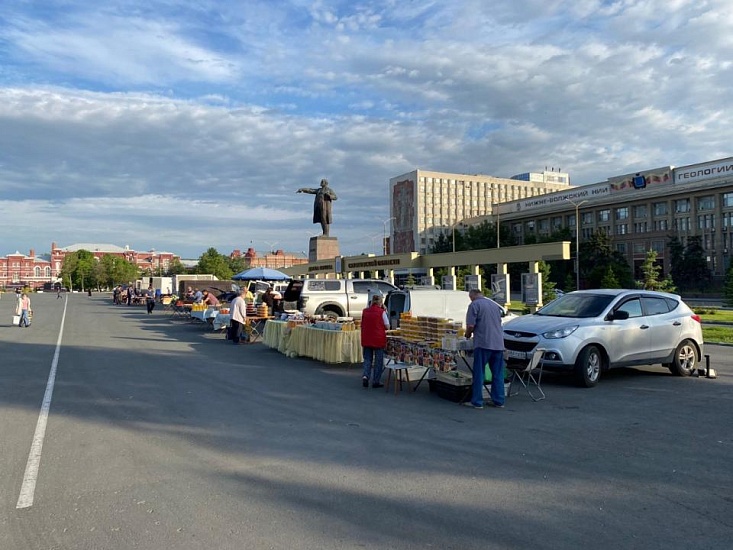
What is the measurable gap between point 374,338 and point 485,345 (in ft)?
7.87

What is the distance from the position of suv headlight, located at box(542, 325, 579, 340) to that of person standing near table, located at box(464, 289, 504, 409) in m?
1.99

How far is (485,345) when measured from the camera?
8984mm

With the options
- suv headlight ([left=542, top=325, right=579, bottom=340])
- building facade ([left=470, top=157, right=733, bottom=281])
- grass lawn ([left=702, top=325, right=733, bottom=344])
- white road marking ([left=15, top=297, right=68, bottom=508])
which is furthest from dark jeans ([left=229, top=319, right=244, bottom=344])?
building facade ([left=470, top=157, right=733, bottom=281])

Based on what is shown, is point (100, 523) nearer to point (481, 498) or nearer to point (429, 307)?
point (481, 498)

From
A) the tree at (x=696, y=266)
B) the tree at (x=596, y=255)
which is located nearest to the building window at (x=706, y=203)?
the tree at (x=696, y=266)

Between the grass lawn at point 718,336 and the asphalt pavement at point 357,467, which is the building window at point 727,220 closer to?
the grass lawn at point 718,336

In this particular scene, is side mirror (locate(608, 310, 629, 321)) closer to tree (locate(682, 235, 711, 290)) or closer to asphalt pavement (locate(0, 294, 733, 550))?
asphalt pavement (locate(0, 294, 733, 550))

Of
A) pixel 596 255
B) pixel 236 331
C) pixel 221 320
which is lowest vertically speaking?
pixel 236 331

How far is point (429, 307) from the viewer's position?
1644cm

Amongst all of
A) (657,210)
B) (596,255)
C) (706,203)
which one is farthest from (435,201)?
(706,203)

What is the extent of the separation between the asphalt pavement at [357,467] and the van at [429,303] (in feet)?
16.8

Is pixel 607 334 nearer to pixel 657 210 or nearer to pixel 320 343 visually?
pixel 320 343

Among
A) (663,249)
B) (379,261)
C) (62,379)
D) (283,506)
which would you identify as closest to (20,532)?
(283,506)

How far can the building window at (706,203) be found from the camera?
81625 mm
